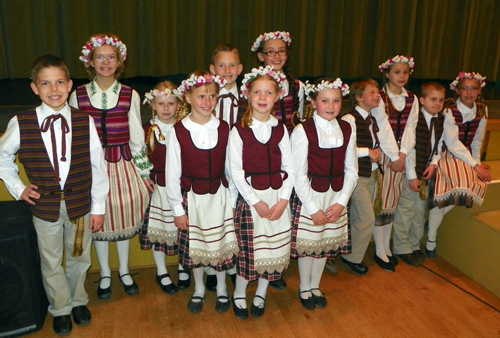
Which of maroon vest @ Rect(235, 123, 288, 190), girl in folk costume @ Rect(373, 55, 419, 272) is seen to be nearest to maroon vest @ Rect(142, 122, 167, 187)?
maroon vest @ Rect(235, 123, 288, 190)

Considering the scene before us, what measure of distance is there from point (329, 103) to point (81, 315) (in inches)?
63.3

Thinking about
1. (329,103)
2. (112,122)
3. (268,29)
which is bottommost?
(112,122)

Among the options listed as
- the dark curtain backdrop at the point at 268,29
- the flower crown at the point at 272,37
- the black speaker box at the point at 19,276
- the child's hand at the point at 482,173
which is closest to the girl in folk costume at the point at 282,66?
the flower crown at the point at 272,37

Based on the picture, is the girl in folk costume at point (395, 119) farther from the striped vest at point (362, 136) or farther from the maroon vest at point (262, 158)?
the maroon vest at point (262, 158)

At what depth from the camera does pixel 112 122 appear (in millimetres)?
2072

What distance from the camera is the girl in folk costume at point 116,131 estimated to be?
6.74 feet

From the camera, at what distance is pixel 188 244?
80.7 inches

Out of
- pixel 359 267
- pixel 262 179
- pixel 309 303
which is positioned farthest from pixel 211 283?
pixel 359 267

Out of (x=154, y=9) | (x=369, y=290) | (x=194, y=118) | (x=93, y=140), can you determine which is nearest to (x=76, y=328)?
(x=93, y=140)

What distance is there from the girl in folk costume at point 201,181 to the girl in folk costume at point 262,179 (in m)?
0.07

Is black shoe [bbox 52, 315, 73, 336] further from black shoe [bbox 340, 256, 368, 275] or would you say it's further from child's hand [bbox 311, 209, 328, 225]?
black shoe [bbox 340, 256, 368, 275]

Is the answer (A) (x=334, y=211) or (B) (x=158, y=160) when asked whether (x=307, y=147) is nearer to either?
(A) (x=334, y=211)

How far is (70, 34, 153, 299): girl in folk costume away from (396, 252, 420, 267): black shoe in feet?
5.58

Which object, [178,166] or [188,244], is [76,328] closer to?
[188,244]
